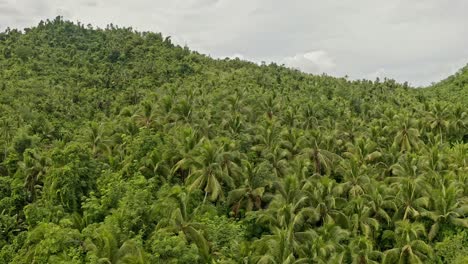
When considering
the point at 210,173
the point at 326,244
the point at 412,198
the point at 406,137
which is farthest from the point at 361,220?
the point at 406,137

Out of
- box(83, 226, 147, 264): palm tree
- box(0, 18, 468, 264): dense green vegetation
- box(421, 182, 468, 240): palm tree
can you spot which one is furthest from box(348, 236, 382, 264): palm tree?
box(83, 226, 147, 264): palm tree

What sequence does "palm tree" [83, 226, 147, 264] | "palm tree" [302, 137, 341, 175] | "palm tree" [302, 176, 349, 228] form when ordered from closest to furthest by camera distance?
"palm tree" [83, 226, 147, 264] < "palm tree" [302, 176, 349, 228] < "palm tree" [302, 137, 341, 175]

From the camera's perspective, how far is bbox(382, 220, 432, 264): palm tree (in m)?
35.2

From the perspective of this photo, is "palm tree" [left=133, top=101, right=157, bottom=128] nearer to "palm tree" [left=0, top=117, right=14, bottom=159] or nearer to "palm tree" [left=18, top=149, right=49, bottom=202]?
"palm tree" [left=18, top=149, right=49, bottom=202]

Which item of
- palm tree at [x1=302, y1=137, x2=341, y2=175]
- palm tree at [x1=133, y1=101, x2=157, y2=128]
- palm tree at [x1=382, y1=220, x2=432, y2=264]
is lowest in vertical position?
palm tree at [x1=382, y1=220, x2=432, y2=264]

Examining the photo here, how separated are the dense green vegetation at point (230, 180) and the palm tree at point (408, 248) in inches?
3.9

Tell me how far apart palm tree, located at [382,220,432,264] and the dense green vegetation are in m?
0.10

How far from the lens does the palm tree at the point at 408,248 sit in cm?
3519

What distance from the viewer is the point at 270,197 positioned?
1591 inches

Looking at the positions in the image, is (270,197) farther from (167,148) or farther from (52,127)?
(52,127)

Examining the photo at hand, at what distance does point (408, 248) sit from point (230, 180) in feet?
45.8

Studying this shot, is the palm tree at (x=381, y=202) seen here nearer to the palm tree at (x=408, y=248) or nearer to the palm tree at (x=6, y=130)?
the palm tree at (x=408, y=248)

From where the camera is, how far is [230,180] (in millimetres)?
39969

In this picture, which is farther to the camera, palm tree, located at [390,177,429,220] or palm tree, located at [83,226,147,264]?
palm tree, located at [390,177,429,220]
